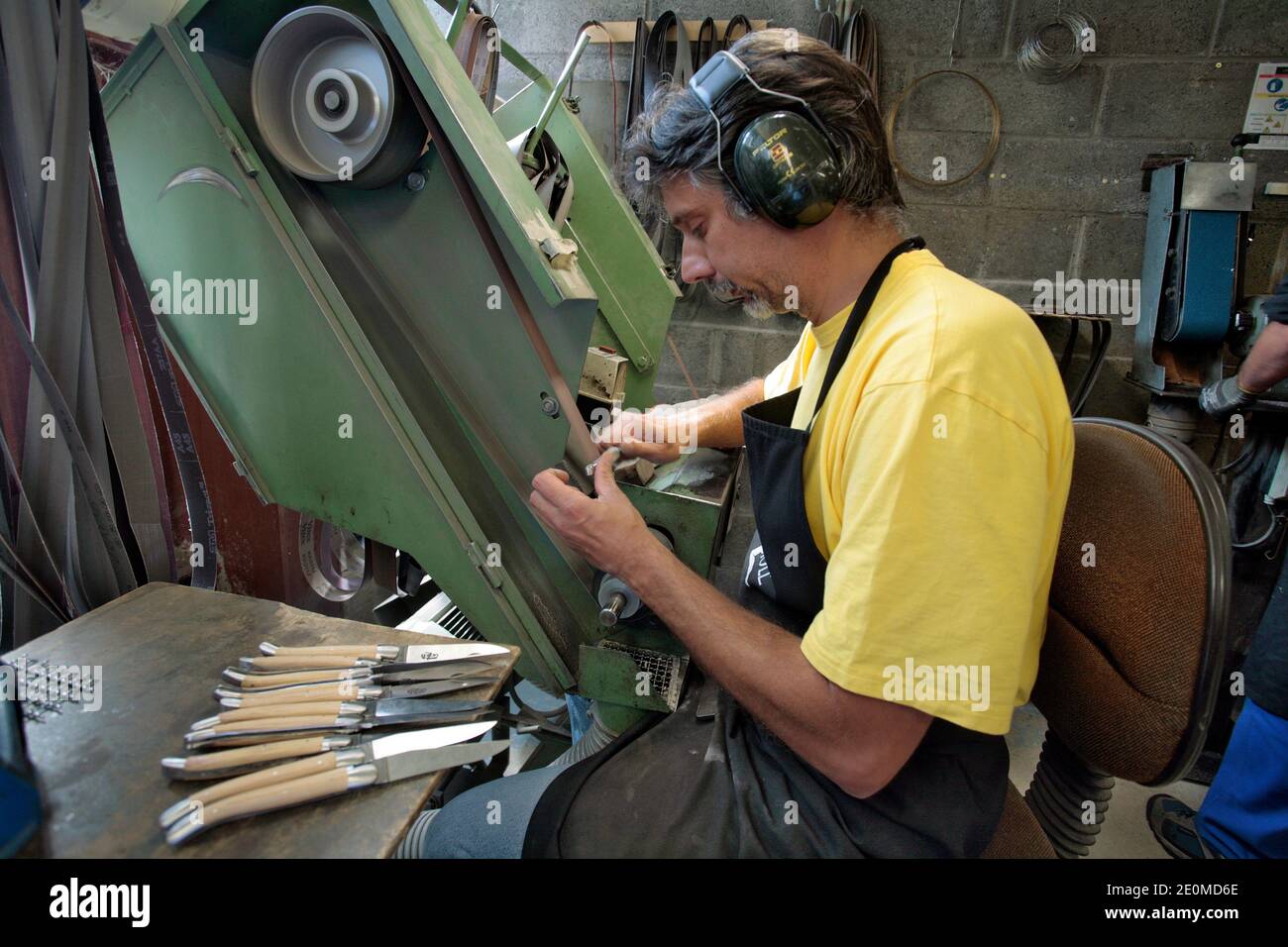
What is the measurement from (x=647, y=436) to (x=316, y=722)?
79 cm

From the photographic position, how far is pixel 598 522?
1041mm

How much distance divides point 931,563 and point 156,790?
3.01 feet

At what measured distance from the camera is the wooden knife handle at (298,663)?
3.11 feet

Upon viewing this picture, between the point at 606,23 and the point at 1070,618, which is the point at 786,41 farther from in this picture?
the point at 606,23

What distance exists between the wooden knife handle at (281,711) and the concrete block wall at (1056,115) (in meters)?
2.47

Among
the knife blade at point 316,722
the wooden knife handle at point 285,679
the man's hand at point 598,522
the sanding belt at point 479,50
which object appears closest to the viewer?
the knife blade at point 316,722

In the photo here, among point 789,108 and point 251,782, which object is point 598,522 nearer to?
point 251,782

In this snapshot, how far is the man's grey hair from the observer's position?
98 cm

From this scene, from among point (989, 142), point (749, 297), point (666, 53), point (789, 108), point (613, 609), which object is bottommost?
point (613, 609)

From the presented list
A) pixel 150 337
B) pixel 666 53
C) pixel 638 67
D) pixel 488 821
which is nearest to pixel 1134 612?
pixel 488 821

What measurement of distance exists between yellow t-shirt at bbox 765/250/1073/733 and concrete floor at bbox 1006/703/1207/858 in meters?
1.49

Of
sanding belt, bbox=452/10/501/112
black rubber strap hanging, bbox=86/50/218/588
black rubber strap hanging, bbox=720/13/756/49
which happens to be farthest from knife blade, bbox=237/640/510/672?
black rubber strap hanging, bbox=720/13/756/49

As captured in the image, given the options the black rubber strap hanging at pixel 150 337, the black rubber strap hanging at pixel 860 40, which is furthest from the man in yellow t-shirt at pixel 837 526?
the black rubber strap hanging at pixel 860 40

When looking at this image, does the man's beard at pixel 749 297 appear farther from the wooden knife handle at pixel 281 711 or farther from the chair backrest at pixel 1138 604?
the wooden knife handle at pixel 281 711
